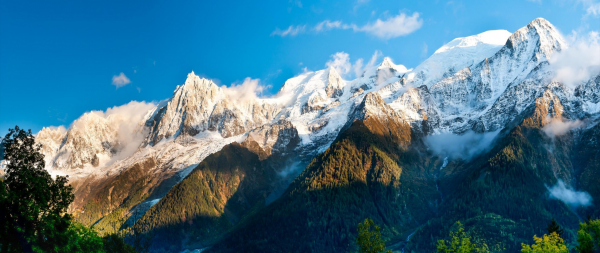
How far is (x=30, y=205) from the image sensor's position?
5162cm

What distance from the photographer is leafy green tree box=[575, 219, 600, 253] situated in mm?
77188

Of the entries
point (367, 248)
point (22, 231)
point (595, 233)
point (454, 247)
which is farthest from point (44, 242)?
point (595, 233)

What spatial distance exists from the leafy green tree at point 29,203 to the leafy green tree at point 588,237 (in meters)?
81.9

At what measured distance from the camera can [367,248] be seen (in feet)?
234

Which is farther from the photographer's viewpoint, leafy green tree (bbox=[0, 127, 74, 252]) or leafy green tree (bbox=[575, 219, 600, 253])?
leafy green tree (bbox=[575, 219, 600, 253])

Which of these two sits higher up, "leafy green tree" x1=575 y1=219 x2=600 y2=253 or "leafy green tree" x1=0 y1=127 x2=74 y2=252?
"leafy green tree" x1=0 y1=127 x2=74 y2=252

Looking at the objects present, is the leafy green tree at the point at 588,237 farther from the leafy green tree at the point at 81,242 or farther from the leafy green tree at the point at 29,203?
the leafy green tree at the point at 29,203

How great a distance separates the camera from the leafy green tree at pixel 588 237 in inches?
3039

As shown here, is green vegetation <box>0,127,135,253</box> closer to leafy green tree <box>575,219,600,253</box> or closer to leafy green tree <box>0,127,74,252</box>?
leafy green tree <box>0,127,74,252</box>

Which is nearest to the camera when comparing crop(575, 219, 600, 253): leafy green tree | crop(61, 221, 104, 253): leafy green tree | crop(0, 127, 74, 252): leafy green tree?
crop(0, 127, 74, 252): leafy green tree

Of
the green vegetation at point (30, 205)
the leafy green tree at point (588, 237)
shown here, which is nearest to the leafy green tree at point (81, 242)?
the green vegetation at point (30, 205)

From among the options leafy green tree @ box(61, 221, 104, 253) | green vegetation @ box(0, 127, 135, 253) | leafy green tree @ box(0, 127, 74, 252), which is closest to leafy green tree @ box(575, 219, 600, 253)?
leafy green tree @ box(61, 221, 104, 253)

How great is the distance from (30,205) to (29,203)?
326mm

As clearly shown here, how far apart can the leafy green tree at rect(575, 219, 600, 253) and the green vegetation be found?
8043 centimetres
